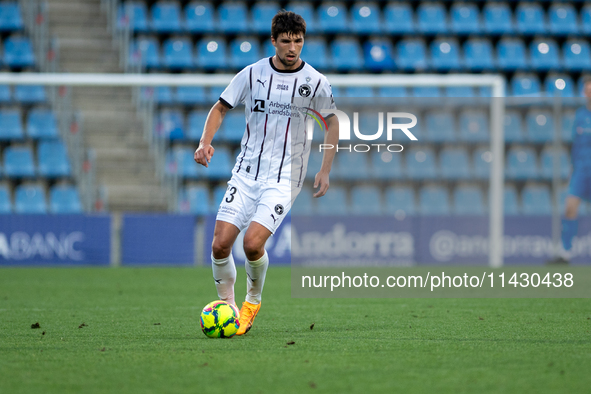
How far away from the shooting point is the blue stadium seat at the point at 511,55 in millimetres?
15648

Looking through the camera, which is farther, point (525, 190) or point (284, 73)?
point (525, 190)

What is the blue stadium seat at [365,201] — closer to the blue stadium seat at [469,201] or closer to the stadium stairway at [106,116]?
the blue stadium seat at [469,201]

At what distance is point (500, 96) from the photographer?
1126 cm

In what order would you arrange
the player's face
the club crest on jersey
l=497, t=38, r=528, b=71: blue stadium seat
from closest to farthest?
the player's face
the club crest on jersey
l=497, t=38, r=528, b=71: blue stadium seat

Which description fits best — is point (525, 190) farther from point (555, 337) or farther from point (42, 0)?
point (42, 0)

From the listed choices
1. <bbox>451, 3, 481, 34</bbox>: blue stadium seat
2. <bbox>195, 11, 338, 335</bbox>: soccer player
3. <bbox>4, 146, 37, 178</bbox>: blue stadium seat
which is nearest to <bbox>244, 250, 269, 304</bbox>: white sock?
<bbox>195, 11, 338, 335</bbox>: soccer player

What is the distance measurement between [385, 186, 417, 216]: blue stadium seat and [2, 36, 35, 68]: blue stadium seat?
301 inches

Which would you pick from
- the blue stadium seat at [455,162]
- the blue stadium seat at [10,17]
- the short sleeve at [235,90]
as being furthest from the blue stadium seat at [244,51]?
the short sleeve at [235,90]

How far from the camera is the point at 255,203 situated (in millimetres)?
4922

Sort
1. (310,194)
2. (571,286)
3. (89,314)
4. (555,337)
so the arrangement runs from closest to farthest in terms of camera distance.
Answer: (555,337) → (89,314) → (571,286) → (310,194)

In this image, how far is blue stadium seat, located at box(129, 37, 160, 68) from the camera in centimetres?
1455

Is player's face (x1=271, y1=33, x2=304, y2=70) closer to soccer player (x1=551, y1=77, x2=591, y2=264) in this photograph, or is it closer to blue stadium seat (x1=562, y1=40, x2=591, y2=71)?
soccer player (x1=551, y1=77, x2=591, y2=264)

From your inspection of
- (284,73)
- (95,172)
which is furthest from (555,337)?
(95,172)

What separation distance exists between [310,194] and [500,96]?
10.9 feet
